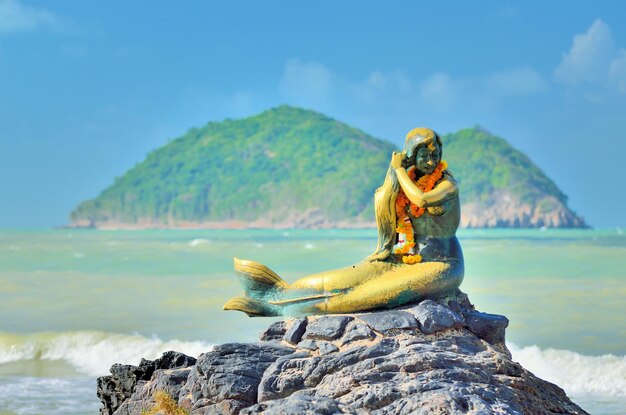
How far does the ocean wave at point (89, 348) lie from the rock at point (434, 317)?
6.81 m

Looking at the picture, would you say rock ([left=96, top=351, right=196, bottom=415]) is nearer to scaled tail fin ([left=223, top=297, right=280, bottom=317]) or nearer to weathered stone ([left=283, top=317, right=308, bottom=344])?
scaled tail fin ([left=223, top=297, right=280, bottom=317])

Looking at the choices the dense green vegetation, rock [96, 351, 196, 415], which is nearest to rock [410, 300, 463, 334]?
rock [96, 351, 196, 415]

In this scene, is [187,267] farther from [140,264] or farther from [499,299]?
[499,299]

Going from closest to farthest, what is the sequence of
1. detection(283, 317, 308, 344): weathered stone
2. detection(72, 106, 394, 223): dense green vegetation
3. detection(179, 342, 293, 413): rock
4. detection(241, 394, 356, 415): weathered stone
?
detection(241, 394, 356, 415): weathered stone, detection(179, 342, 293, 413): rock, detection(283, 317, 308, 344): weathered stone, detection(72, 106, 394, 223): dense green vegetation

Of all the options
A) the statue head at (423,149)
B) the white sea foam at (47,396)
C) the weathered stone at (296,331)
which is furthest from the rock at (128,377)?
the white sea foam at (47,396)

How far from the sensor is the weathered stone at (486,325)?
20.4 feet

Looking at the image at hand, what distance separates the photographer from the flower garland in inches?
248

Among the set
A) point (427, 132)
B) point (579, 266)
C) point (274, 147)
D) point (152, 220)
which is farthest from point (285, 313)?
point (274, 147)

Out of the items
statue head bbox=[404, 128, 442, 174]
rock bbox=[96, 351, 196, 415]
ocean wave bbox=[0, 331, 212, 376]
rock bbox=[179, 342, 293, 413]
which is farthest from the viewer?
ocean wave bbox=[0, 331, 212, 376]

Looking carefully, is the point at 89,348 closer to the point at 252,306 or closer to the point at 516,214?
the point at 252,306

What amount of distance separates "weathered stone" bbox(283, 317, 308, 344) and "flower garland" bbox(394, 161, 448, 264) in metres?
0.89

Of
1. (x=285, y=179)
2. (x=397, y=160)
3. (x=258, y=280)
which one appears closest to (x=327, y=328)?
(x=258, y=280)

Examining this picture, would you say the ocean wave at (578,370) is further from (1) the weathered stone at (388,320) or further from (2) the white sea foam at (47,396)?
(2) the white sea foam at (47,396)

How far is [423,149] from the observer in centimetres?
627
